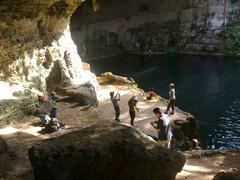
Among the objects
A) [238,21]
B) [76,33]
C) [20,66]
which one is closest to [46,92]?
[20,66]

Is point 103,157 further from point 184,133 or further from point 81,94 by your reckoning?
point 81,94

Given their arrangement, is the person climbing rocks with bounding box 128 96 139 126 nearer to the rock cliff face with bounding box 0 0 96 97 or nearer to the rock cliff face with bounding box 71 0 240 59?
the rock cliff face with bounding box 0 0 96 97

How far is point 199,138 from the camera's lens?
65.8 ft

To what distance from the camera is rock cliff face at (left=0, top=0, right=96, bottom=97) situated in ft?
63.2

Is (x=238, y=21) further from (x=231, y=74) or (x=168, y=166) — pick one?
(x=168, y=166)

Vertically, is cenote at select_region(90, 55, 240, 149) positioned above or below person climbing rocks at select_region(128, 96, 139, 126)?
below

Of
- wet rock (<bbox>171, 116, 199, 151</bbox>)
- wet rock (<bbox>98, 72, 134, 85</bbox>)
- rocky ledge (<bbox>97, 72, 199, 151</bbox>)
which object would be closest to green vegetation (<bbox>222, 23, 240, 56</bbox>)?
wet rock (<bbox>98, 72, 134, 85</bbox>)

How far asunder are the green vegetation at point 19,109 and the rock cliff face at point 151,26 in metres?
25.3

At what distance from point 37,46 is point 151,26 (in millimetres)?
24772

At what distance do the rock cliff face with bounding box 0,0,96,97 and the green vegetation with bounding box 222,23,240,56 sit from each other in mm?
19984

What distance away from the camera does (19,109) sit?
16891mm

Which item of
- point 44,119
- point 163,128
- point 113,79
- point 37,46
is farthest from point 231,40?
point 163,128

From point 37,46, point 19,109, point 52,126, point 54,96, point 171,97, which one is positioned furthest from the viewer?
point 37,46

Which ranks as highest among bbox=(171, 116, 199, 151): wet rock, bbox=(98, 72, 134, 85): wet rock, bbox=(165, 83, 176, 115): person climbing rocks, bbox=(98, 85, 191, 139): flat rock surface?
bbox=(165, 83, 176, 115): person climbing rocks
